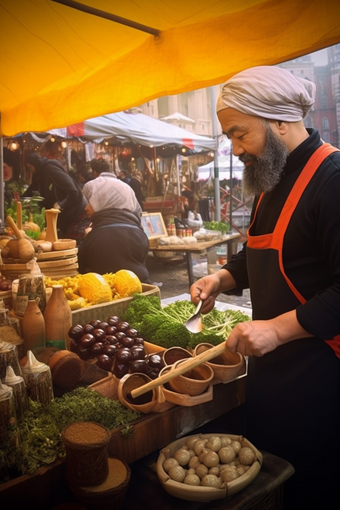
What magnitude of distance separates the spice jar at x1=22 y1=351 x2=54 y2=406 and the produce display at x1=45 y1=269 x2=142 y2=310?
116cm

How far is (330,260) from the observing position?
5.51ft

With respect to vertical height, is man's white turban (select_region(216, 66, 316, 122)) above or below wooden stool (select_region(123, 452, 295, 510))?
above

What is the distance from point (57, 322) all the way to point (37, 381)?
0.73 meters

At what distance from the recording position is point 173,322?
109 inches

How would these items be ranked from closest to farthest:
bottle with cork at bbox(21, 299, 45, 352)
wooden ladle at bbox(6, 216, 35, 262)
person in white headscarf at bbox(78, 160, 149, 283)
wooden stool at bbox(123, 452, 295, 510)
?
1. wooden stool at bbox(123, 452, 295, 510)
2. bottle with cork at bbox(21, 299, 45, 352)
3. wooden ladle at bbox(6, 216, 35, 262)
4. person in white headscarf at bbox(78, 160, 149, 283)

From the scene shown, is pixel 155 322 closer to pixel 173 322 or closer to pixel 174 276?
pixel 173 322

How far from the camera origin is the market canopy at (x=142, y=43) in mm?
2377

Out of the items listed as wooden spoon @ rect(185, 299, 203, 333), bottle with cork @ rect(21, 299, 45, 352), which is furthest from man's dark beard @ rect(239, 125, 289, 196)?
bottle with cork @ rect(21, 299, 45, 352)

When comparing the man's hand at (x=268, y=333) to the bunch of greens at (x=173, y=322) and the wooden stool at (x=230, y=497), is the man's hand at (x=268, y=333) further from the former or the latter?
the bunch of greens at (x=173, y=322)

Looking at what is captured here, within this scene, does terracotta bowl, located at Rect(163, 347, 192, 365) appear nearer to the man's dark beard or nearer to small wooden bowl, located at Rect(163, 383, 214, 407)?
small wooden bowl, located at Rect(163, 383, 214, 407)

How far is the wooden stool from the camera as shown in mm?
1625

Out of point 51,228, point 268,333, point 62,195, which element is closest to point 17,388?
point 268,333

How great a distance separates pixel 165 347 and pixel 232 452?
92cm

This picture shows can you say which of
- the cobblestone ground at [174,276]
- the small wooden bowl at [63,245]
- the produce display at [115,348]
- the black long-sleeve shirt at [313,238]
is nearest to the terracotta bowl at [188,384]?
the produce display at [115,348]
